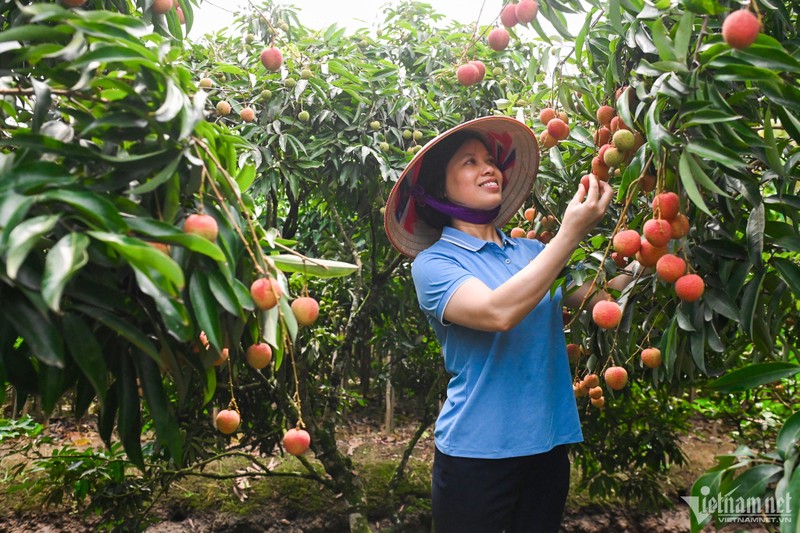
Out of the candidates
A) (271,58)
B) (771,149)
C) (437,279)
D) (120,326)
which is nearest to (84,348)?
(120,326)

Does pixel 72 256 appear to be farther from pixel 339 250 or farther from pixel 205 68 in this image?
pixel 339 250

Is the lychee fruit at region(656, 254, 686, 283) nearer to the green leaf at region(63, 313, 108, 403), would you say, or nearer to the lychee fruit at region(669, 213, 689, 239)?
the lychee fruit at region(669, 213, 689, 239)

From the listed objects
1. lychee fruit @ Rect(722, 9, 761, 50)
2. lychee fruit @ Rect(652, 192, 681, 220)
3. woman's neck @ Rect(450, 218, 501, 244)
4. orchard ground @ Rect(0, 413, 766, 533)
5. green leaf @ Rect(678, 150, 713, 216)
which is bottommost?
orchard ground @ Rect(0, 413, 766, 533)

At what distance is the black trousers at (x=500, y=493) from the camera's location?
1.37 metres

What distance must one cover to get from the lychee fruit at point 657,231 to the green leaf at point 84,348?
2.77 feet

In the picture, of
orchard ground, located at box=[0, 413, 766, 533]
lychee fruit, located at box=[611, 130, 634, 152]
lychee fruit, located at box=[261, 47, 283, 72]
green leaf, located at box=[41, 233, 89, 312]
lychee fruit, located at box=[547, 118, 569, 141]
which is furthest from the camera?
orchard ground, located at box=[0, 413, 766, 533]

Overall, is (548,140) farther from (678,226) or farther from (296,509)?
(296,509)

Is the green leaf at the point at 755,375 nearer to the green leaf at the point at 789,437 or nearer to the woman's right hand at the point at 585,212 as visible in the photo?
the green leaf at the point at 789,437

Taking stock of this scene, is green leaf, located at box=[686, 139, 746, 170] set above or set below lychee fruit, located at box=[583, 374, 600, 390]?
above

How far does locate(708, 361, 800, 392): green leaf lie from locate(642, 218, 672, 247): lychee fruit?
25 cm

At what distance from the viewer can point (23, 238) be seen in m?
0.63

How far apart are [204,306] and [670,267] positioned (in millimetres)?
765

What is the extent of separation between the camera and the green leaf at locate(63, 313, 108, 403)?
0.73 metres

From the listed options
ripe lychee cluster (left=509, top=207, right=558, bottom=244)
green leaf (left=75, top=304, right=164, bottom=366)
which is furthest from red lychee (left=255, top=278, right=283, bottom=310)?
ripe lychee cluster (left=509, top=207, right=558, bottom=244)
